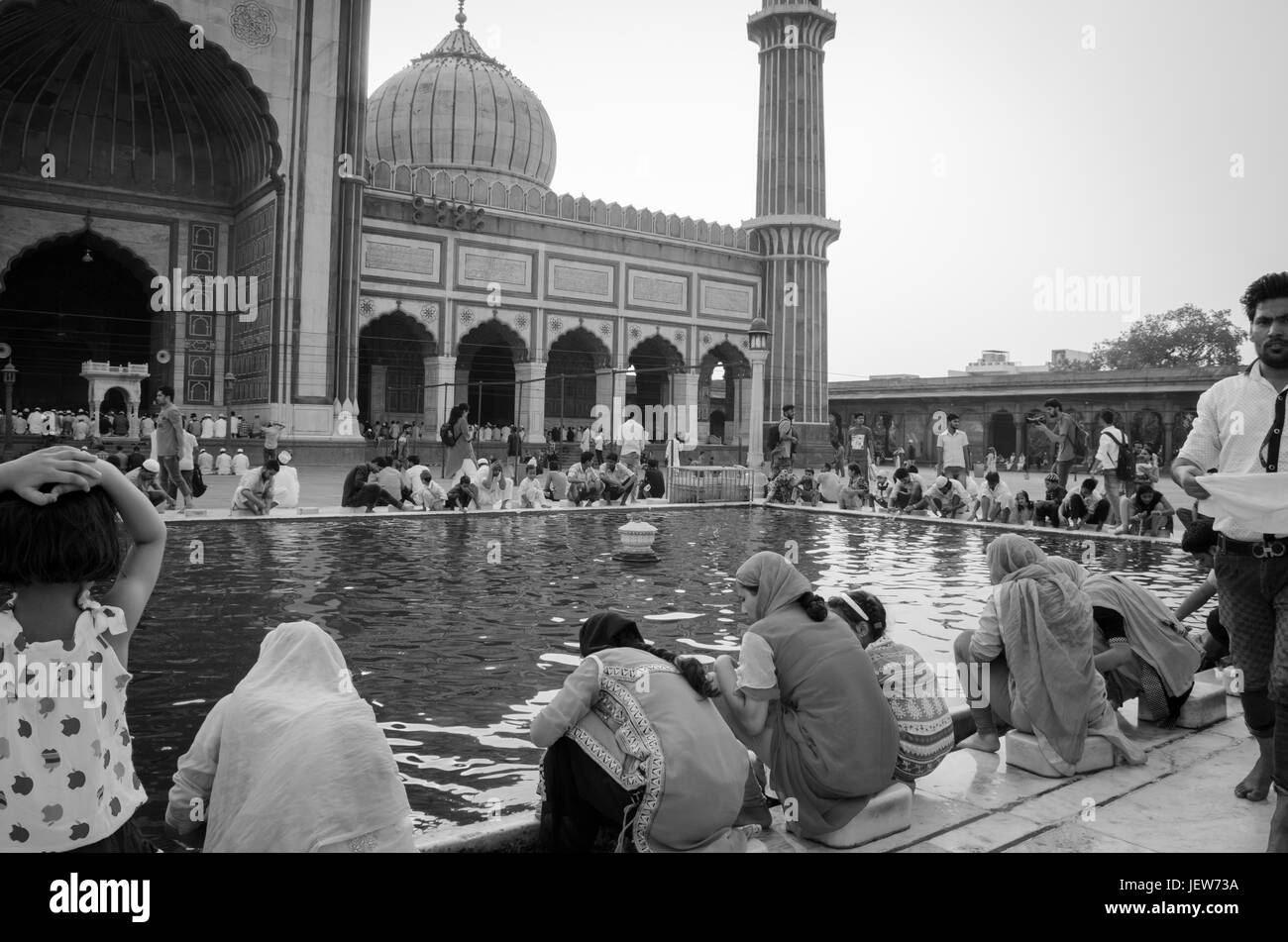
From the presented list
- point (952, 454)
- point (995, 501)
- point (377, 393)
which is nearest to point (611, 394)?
point (377, 393)

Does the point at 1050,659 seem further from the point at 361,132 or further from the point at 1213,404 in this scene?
the point at 361,132

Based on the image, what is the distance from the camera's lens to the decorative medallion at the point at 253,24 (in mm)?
18562

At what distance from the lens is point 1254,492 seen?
8.77 feet

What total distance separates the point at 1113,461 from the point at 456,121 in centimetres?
2013

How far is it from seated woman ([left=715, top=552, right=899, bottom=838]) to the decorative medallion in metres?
19.5

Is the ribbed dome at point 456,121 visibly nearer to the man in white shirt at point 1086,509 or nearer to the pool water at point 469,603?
the pool water at point 469,603

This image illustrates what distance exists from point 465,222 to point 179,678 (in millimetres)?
20201

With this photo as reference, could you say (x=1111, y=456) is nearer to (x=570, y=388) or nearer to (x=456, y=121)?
(x=570, y=388)

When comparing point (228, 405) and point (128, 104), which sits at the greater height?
point (128, 104)

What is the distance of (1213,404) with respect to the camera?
2.98 m

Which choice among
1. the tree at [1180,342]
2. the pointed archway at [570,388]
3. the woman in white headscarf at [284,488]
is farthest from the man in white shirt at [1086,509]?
the tree at [1180,342]

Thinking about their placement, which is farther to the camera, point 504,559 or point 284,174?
point 284,174
